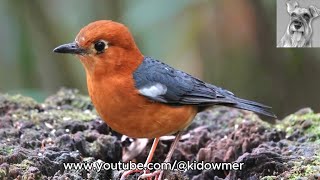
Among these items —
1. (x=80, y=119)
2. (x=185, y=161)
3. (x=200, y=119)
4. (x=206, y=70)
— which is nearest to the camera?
(x=185, y=161)

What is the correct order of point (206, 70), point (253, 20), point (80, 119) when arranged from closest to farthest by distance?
1. point (80, 119)
2. point (253, 20)
3. point (206, 70)

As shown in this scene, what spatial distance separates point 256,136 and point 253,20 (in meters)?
2.08

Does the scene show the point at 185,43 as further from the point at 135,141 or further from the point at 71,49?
the point at 71,49

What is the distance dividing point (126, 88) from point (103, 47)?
12.0 inches

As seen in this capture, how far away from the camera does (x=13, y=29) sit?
6945mm

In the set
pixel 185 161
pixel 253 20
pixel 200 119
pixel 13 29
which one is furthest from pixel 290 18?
pixel 13 29

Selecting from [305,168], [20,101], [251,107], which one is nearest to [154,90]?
[251,107]

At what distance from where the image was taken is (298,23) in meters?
5.71

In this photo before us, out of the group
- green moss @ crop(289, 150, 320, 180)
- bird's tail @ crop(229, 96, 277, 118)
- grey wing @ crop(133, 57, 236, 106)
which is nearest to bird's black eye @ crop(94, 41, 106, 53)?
grey wing @ crop(133, 57, 236, 106)

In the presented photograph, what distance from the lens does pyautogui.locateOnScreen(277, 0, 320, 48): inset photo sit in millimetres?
5805

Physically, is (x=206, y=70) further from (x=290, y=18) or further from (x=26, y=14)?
(x=26, y=14)

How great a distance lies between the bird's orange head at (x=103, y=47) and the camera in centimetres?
419

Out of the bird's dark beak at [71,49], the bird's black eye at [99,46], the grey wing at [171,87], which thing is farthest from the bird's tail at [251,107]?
the bird's dark beak at [71,49]

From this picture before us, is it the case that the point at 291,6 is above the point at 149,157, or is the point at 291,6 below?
above
